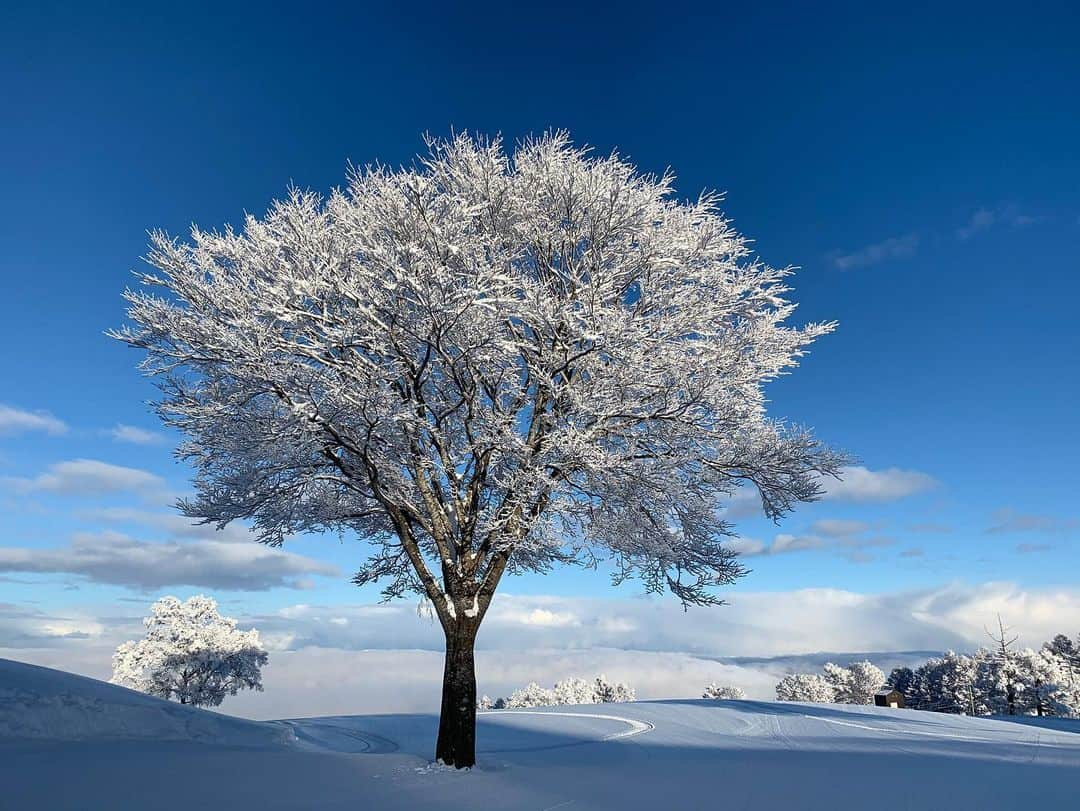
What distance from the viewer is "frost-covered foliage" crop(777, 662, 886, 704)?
83438 millimetres

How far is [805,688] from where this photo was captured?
8506 cm

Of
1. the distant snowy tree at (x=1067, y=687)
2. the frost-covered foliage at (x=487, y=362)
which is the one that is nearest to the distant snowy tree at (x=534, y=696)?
the distant snowy tree at (x=1067, y=687)

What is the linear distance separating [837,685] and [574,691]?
35.9 m

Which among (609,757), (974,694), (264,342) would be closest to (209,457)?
(264,342)

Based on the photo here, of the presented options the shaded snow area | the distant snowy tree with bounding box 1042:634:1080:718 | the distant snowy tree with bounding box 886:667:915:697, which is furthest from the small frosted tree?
the shaded snow area

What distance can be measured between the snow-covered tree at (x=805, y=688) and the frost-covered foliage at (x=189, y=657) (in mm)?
68564

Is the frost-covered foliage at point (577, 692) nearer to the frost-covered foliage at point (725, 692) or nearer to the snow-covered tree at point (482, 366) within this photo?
the frost-covered foliage at point (725, 692)

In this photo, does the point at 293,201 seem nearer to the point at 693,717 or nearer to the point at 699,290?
the point at 699,290

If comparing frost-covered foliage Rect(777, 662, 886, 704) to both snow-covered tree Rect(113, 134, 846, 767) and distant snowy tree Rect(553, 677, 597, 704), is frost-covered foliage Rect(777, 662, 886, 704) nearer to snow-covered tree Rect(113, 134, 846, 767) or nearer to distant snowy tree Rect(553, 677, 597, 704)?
distant snowy tree Rect(553, 677, 597, 704)

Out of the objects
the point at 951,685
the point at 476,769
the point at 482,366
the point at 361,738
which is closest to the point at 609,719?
the point at 361,738

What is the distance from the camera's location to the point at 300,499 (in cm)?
1530

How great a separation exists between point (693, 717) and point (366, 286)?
16736 mm

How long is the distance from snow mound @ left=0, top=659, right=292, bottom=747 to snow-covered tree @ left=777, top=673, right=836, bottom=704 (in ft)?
276

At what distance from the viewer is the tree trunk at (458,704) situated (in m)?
11.4
